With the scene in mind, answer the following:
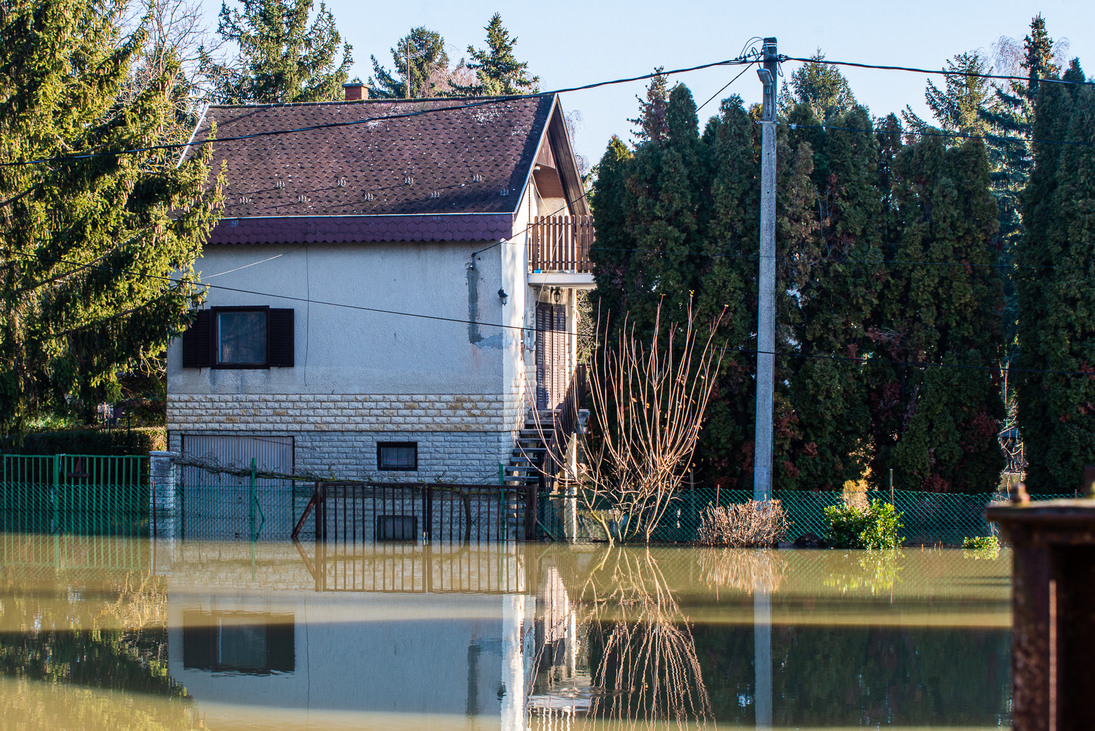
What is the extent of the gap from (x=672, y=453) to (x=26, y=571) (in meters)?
10.1

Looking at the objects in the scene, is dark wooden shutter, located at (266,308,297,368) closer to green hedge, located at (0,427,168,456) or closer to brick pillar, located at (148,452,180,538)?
brick pillar, located at (148,452,180,538)

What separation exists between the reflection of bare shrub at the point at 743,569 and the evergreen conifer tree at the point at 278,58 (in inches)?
984

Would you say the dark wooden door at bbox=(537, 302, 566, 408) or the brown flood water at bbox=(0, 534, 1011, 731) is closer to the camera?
the brown flood water at bbox=(0, 534, 1011, 731)

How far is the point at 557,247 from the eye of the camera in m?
21.7

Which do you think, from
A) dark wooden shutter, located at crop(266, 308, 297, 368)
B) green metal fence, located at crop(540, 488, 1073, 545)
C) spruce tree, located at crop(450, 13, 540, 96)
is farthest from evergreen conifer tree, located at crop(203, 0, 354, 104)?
green metal fence, located at crop(540, 488, 1073, 545)

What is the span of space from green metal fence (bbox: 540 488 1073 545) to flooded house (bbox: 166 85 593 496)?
9.67ft

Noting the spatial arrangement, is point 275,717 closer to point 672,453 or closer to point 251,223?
point 672,453

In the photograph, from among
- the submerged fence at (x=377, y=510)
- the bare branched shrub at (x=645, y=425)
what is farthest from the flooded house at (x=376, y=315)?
the bare branched shrub at (x=645, y=425)

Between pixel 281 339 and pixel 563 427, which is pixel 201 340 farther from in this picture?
pixel 563 427

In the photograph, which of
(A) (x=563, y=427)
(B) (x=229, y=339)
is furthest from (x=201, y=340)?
(A) (x=563, y=427)

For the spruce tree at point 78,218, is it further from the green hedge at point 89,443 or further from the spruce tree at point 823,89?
the spruce tree at point 823,89

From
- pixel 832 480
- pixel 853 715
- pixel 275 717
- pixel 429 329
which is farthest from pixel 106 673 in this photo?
pixel 832 480

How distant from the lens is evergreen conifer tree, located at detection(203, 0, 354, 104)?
118ft

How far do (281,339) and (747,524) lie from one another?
959cm
